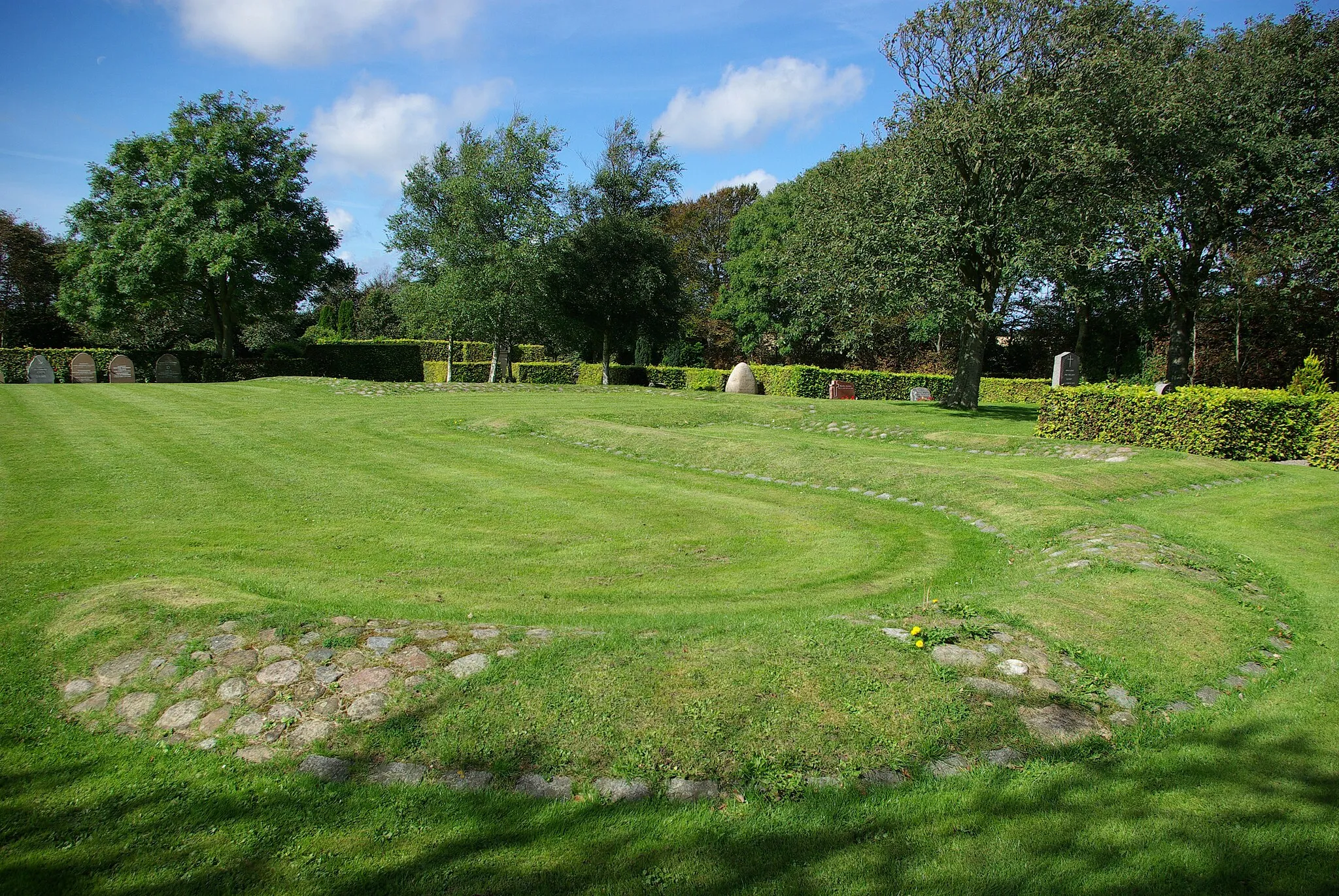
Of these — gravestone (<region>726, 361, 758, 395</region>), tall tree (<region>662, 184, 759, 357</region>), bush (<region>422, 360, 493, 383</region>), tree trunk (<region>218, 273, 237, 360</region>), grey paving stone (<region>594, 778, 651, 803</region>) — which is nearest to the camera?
grey paving stone (<region>594, 778, 651, 803</region>)

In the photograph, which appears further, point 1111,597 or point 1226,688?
point 1111,597

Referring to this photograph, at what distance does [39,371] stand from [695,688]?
113 ft

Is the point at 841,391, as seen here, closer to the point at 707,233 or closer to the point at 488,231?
the point at 488,231

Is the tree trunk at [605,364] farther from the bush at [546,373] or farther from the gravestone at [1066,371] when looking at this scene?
the gravestone at [1066,371]

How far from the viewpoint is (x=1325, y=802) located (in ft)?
10.9

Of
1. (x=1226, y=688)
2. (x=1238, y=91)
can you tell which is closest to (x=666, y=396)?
(x=1238, y=91)

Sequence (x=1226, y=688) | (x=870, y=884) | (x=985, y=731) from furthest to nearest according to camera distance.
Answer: (x=1226, y=688) < (x=985, y=731) < (x=870, y=884)

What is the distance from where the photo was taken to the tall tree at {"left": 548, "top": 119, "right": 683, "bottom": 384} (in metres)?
34.8

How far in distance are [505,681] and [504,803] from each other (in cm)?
91

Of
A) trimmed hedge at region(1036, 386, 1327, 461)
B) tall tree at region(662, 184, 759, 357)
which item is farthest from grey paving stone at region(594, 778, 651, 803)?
tall tree at region(662, 184, 759, 357)

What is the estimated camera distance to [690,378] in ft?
124

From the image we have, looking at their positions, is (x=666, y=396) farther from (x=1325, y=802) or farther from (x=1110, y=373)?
(x=1325, y=802)

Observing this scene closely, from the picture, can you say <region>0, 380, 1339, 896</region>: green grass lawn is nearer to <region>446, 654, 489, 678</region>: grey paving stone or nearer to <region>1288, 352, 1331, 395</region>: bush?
<region>446, 654, 489, 678</region>: grey paving stone

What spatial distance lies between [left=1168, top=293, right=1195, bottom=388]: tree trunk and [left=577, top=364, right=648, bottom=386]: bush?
23090mm
